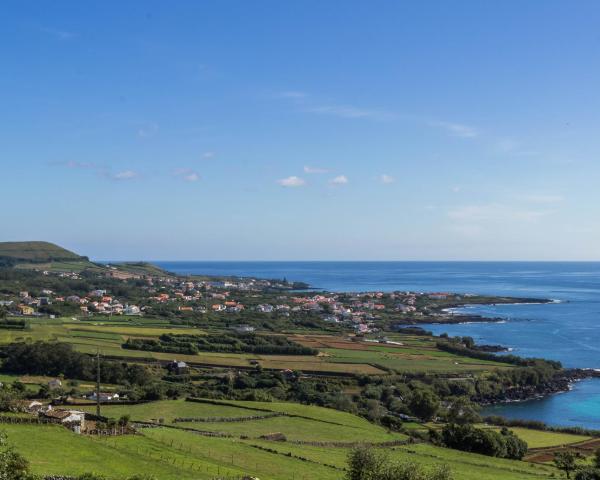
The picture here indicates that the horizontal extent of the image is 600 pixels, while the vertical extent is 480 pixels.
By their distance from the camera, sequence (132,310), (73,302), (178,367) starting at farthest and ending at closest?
1. (132,310)
2. (73,302)
3. (178,367)

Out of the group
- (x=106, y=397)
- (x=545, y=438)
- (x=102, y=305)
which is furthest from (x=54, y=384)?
(x=102, y=305)

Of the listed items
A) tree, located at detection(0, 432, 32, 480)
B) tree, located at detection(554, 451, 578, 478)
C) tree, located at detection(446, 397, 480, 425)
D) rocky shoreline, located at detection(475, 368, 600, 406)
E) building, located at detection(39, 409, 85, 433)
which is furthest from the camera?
rocky shoreline, located at detection(475, 368, 600, 406)

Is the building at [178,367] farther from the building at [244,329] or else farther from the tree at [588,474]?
the tree at [588,474]

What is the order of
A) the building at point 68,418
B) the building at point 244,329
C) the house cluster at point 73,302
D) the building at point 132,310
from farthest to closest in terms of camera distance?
the building at point 132,310, the house cluster at point 73,302, the building at point 244,329, the building at point 68,418

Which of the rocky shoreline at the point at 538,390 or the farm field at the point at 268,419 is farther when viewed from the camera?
the rocky shoreline at the point at 538,390

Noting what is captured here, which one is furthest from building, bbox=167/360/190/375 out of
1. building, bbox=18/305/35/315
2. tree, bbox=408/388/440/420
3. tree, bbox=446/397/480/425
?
building, bbox=18/305/35/315

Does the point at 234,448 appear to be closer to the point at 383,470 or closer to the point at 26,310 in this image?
the point at 383,470

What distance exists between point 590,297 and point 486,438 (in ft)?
546

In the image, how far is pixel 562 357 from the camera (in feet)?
300

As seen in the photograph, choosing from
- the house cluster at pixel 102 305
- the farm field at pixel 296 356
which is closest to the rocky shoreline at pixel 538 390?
the farm field at pixel 296 356

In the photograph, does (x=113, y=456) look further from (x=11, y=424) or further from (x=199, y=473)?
(x=11, y=424)

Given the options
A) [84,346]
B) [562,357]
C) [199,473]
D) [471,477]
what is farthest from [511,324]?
[199,473]

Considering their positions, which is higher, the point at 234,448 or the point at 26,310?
the point at 26,310

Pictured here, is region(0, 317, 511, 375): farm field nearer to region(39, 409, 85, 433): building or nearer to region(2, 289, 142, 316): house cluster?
region(2, 289, 142, 316): house cluster
